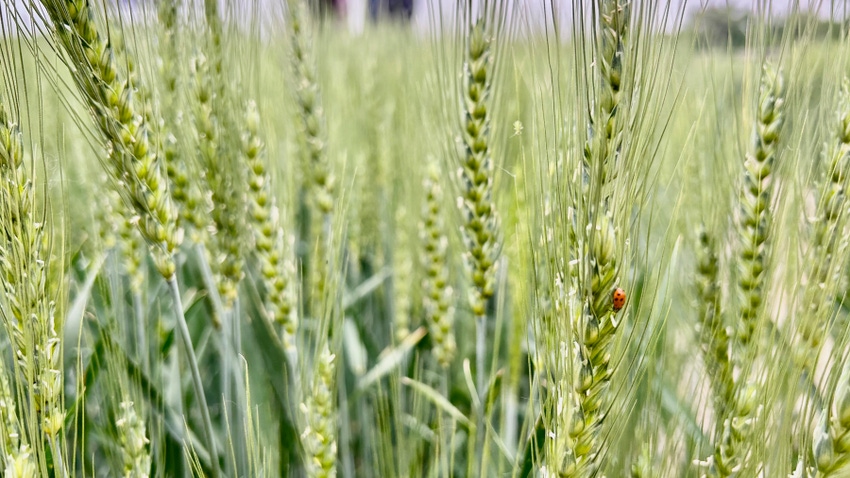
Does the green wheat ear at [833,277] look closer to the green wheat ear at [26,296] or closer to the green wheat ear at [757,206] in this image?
the green wheat ear at [757,206]

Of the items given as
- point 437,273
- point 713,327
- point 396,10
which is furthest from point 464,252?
point 396,10

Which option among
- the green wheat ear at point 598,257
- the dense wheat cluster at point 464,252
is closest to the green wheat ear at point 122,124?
the dense wheat cluster at point 464,252

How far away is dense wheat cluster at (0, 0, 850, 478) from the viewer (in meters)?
0.53

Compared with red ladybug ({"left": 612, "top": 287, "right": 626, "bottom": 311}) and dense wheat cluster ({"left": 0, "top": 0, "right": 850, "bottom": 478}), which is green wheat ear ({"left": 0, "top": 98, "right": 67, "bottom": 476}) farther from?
red ladybug ({"left": 612, "top": 287, "right": 626, "bottom": 311})

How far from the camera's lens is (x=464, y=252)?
90cm

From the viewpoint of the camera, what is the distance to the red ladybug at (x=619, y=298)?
489 millimetres

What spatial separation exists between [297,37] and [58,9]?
629mm

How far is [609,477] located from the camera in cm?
62

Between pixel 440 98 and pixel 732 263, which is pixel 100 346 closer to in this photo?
pixel 440 98

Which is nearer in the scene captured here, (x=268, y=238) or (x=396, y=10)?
(x=268, y=238)

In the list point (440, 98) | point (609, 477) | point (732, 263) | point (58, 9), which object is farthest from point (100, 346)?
point (732, 263)

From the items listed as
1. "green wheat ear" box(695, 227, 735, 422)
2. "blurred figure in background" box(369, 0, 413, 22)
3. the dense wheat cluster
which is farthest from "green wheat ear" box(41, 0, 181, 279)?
"blurred figure in background" box(369, 0, 413, 22)

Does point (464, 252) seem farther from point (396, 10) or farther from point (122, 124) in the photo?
point (396, 10)

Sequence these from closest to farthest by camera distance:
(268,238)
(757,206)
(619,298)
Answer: (619,298) → (757,206) → (268,238)
